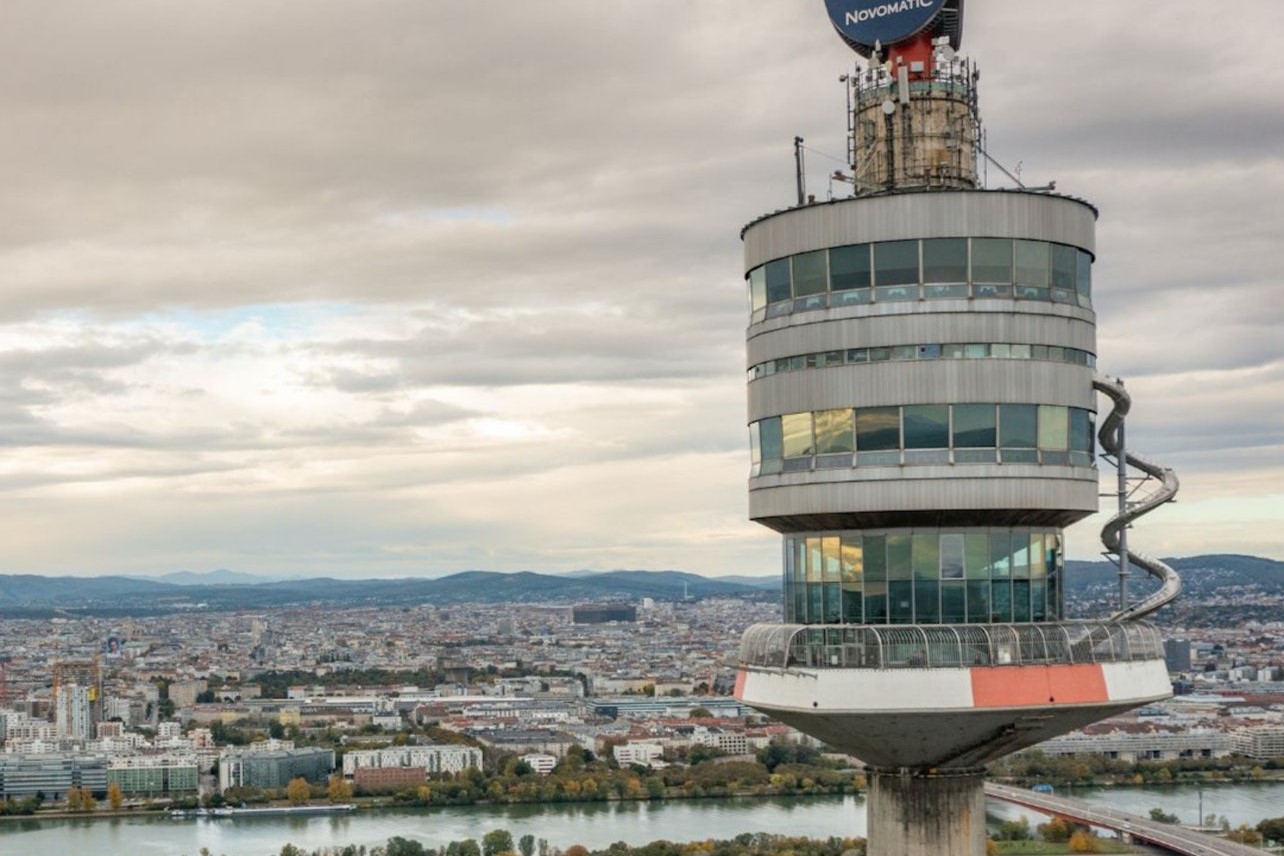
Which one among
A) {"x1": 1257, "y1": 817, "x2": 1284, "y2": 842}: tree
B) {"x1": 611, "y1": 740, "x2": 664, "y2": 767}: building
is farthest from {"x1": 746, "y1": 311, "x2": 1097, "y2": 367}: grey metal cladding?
{"x1": 611, "y1": 740, "x2": 664, "y2": 767}: building

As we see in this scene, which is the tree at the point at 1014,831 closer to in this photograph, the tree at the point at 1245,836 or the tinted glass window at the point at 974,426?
the tree at the point at 1245,836

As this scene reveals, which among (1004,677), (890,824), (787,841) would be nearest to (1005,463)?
(1004,677)

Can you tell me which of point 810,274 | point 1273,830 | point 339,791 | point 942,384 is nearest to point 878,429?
point 942,384

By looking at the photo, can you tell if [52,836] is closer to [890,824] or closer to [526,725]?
[526,725]

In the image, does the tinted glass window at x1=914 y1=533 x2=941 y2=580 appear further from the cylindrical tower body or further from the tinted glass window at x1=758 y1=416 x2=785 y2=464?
the tinted glass window at x1=758 y1=416 x2=785 y2=464

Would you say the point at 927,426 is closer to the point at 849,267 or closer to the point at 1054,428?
the point at 1054,428

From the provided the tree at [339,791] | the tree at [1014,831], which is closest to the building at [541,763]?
the tree at [339,791]
